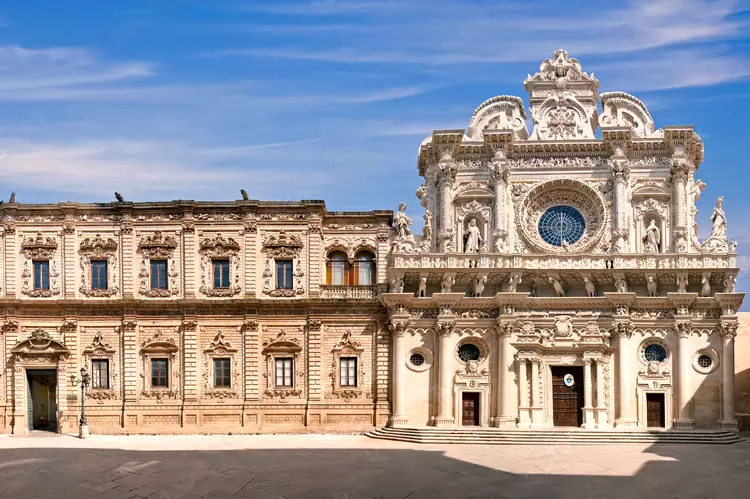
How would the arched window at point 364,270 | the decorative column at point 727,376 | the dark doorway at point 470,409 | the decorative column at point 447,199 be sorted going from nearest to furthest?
the decorative column at point 727,376, the dark doorway at point 470,409, the decorative column at point 447,199, the arched window at point 364,270

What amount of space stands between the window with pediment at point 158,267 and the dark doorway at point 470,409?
14075 millimetres

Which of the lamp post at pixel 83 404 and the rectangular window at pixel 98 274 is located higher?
the rectangular window at pixel 98 274

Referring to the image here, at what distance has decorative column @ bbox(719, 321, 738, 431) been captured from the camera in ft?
134

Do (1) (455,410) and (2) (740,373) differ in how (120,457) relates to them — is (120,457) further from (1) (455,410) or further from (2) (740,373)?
(2) (740,373)

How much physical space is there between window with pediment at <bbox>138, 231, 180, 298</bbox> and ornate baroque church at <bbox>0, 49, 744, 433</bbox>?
0.11m

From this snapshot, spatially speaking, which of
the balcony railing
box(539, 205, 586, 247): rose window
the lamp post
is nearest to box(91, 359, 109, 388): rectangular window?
the lamp post

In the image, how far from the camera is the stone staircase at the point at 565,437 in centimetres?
3944

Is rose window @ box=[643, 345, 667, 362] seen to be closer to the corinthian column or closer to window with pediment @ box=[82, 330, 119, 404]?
the corinthian column

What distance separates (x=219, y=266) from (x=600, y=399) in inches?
720

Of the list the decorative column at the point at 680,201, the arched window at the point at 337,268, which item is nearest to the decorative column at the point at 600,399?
the decorative column at the point at 680,201

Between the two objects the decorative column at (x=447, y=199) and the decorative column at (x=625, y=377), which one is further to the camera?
the decorative column at (x=447, y=199)

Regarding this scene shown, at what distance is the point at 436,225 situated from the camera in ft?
144

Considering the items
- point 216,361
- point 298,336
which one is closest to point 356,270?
point 298,336

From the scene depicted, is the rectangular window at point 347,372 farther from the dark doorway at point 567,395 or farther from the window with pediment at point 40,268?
the window with pediment at point 40,268
